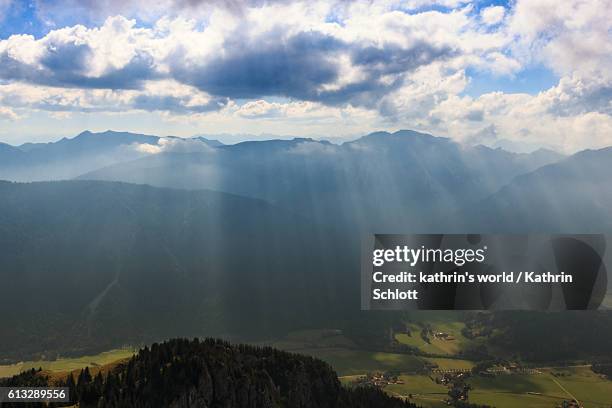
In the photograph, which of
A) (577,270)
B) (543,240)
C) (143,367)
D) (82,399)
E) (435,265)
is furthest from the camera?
(577,270)

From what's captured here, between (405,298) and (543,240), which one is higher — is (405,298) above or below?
below

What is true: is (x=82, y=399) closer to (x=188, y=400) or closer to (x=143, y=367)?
(x=143, y=367)

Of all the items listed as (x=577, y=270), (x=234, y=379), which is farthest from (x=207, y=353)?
(x=577, y=270)

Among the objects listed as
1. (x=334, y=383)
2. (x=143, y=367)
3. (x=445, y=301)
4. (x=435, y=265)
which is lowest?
(x=334, y=383)

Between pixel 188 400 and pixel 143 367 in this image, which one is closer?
pixel 188 400

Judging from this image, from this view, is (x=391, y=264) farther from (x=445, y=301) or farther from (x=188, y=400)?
(x=188, y=400)

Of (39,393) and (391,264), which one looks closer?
(391,264)

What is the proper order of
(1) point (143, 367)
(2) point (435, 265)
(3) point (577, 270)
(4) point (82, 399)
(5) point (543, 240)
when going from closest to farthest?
(2) point (435, 265) → (4) point (82, 399) → (1) point (143, 367) → (5) point (543, 240) → (3) point (577, 270)

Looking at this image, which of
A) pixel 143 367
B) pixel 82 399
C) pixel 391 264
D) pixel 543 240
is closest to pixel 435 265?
pixel 391 264

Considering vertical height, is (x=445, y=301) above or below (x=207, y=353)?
above
